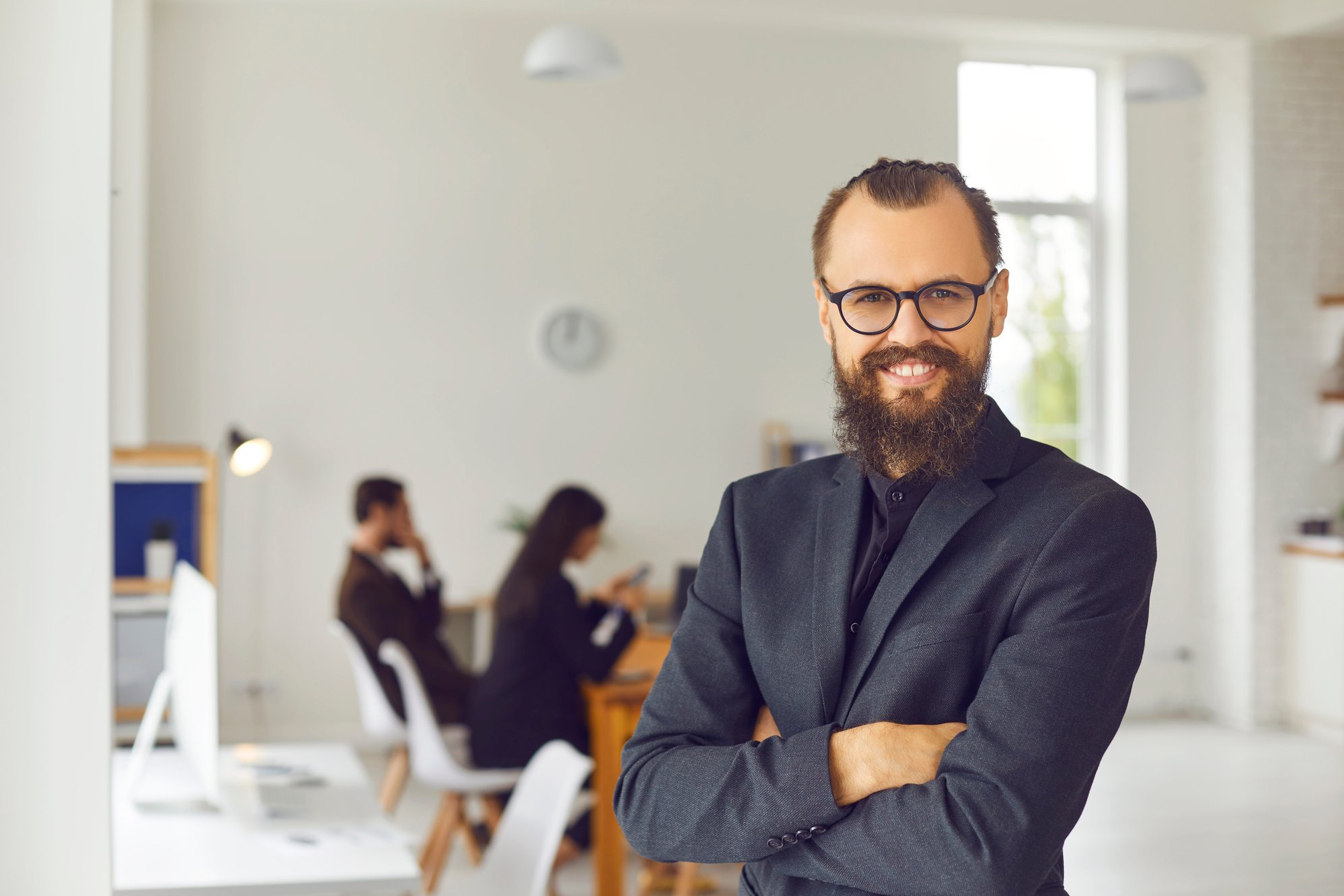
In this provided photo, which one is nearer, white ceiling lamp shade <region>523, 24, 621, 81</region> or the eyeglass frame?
the eyeglass frame

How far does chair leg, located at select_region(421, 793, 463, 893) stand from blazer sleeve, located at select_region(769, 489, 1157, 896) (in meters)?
3.04

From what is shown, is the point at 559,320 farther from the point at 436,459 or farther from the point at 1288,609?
the point at 1288,609

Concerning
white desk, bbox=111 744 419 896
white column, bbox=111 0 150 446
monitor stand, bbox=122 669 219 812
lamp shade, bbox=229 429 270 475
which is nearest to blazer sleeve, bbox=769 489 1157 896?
white desk, bbox=111 744 419 896

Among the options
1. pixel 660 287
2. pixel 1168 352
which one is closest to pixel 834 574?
pixel 660 287

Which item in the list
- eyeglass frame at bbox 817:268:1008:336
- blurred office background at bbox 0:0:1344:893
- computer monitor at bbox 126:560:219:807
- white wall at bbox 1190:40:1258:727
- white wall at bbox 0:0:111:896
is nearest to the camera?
eyeglass frame at bbox 817:268:1008:336

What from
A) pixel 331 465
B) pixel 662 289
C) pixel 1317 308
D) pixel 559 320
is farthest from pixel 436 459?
pixel 1317 308

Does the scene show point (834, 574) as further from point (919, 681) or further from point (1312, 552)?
point (1312, 552)

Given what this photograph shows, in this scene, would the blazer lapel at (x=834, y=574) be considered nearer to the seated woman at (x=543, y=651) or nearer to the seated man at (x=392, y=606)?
the seated woman at (x=543, y=651)

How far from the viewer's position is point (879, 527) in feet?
4.57

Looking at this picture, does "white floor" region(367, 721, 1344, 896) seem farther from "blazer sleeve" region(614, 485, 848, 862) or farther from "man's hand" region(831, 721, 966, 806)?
"man's hand" region(831, 721, 966, 806)

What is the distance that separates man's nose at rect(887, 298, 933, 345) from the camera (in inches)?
49.9

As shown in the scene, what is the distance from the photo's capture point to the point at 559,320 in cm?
673

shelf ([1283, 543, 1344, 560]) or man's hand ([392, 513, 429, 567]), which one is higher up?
man's hand ([392, 513, 429, 567])

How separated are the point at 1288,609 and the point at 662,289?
3.64 meters
